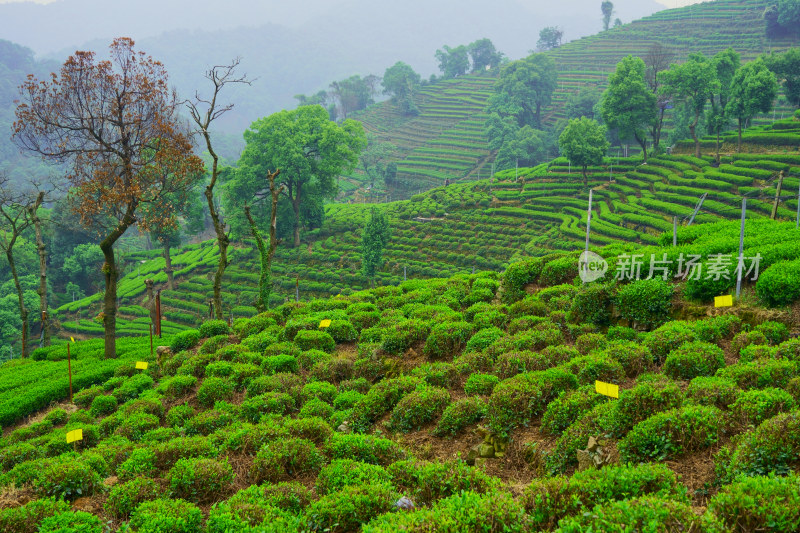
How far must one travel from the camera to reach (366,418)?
828 cm

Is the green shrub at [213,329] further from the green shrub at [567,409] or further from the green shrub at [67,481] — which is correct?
the green shrub at [567,409]

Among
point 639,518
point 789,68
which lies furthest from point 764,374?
point 789,68

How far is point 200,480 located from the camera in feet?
20.9

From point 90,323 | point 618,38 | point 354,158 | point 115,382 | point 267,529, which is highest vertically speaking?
point 618,38

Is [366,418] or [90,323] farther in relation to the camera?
[90,323]

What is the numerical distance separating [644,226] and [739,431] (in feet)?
99.2

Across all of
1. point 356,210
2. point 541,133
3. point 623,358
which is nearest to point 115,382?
point 623,358

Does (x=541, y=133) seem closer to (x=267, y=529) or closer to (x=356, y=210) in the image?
(x=356, y=210)

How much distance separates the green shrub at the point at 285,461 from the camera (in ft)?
22.0

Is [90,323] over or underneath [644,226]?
underneath

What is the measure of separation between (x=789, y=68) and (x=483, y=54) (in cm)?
6793

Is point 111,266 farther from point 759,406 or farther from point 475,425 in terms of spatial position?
point 759,406

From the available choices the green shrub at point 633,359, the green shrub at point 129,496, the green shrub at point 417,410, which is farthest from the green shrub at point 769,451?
the green shrub at point 129,496

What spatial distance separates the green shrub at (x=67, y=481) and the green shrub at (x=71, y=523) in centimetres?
104
